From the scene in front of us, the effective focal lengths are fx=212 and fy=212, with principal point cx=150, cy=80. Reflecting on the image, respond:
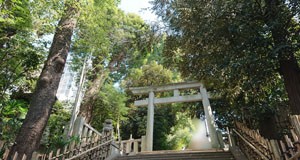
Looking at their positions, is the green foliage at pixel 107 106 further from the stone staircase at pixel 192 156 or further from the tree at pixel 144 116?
the stone staircase at pixel 192 156

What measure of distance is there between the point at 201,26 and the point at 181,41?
135 cm

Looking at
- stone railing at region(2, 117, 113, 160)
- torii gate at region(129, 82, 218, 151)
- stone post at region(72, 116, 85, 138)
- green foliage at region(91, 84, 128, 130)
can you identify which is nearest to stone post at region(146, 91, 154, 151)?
torii gate at region(129, 82, 218, 151)

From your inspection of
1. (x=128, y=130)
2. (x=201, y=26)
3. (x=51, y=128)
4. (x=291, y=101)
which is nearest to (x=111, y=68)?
(x=128, y=130)

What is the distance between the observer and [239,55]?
457 cm

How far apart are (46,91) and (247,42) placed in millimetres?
3992

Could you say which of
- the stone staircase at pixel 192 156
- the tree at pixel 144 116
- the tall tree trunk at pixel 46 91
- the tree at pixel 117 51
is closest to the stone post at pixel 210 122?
the stone staircase at pixel 192 156

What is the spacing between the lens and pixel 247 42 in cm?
439

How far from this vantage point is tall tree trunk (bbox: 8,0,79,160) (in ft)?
10.2

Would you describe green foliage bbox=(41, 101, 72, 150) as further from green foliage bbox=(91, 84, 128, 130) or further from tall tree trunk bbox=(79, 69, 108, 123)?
green foliage bbox=(91, 84, 128, 130)

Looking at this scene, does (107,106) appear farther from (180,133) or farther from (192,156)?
(192,156)

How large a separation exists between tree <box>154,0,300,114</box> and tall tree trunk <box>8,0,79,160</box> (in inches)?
121

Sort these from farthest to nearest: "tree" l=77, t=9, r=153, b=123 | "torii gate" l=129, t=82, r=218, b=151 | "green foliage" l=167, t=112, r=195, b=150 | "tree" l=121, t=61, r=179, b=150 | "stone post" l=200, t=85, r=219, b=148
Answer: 1. "tree" l=121, t=61, r=179, b=150
2. "green foliage" l=167, t=112, r=195, b=150
3. "tree" l=77, t=9, r=153, b=123
4. "torii gate" l=129, t=82, r=218, b=151
5. "stone post" l=200, t=85, r=219, b=148

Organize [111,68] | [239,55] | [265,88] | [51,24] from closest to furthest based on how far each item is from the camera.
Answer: [239,55] → [51,24] → [265,88] → [111,68]

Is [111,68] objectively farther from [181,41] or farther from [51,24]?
[51,24]
